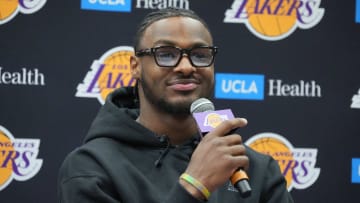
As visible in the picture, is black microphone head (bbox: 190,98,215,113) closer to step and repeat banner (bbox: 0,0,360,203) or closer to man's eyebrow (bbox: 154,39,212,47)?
man's eyebrow (bbox: 154,39,212,47)

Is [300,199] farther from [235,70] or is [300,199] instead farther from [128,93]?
[128,93]

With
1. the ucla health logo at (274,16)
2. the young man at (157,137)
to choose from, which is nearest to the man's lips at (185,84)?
the young man at (157,137)

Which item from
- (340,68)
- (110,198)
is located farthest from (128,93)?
(340,68)

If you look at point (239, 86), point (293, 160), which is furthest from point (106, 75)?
point (293, 160)

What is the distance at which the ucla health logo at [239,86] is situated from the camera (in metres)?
2.23

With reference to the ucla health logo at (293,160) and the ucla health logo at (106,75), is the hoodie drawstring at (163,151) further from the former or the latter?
the ucla health logo at (293,160)

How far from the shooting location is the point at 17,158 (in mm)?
2105

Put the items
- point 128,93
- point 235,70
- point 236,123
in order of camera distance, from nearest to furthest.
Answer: point 236,123
point 128,93
point 235,70

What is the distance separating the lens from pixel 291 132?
90.0 inches

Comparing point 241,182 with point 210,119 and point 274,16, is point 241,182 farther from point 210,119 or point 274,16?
point 274,16

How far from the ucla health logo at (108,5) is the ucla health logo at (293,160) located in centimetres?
80

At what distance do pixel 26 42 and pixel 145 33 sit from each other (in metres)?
1.04

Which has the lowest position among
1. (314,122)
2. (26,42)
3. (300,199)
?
(300,199)

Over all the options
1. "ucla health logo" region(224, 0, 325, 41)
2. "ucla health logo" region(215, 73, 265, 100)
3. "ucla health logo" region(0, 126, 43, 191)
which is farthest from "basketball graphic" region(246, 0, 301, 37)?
"ucla health logo" region(0, 126, 43, 191)
